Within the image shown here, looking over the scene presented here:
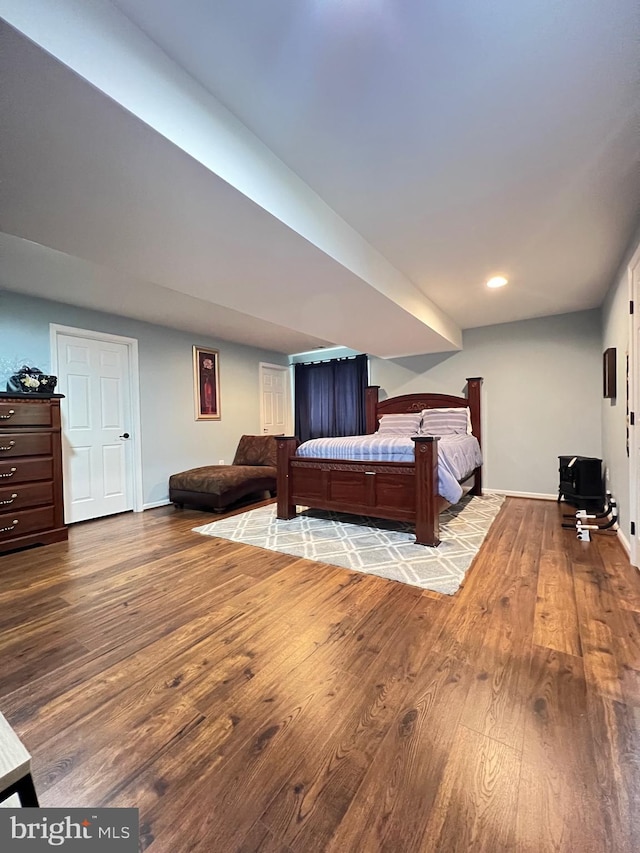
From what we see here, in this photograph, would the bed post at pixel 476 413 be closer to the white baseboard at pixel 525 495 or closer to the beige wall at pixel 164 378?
the white baseboard at pixel 525 495

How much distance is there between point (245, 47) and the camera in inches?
46.3

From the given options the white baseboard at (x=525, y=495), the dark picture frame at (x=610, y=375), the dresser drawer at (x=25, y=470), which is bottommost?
the white baseboard at (x=525, y=495)

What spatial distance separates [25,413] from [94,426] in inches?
35.8

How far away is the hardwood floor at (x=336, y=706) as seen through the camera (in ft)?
3.03

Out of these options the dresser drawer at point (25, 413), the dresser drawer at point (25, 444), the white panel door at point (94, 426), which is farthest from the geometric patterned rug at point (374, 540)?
the dresser drawer at point (25, 413)

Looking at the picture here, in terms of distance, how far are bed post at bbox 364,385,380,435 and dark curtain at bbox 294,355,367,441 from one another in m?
0.24

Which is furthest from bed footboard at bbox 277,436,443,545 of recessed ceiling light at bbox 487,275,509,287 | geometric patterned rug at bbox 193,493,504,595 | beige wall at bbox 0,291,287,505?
beige wall at bbox 0,291,287,505

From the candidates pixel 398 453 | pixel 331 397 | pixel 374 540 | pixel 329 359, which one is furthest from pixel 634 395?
pixel 329 359

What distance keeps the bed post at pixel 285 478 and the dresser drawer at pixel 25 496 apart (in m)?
2.11

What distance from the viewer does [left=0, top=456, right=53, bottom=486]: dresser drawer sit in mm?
2961

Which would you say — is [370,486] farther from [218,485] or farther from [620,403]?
[620,403]

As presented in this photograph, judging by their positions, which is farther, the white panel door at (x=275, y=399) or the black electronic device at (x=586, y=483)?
the white panel door at (x=275, y=399)

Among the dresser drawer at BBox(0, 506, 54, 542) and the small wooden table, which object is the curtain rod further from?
the small wooden table

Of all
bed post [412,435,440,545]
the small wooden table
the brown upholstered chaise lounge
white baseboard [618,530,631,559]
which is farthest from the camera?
the brown upholstered chaise lounge
